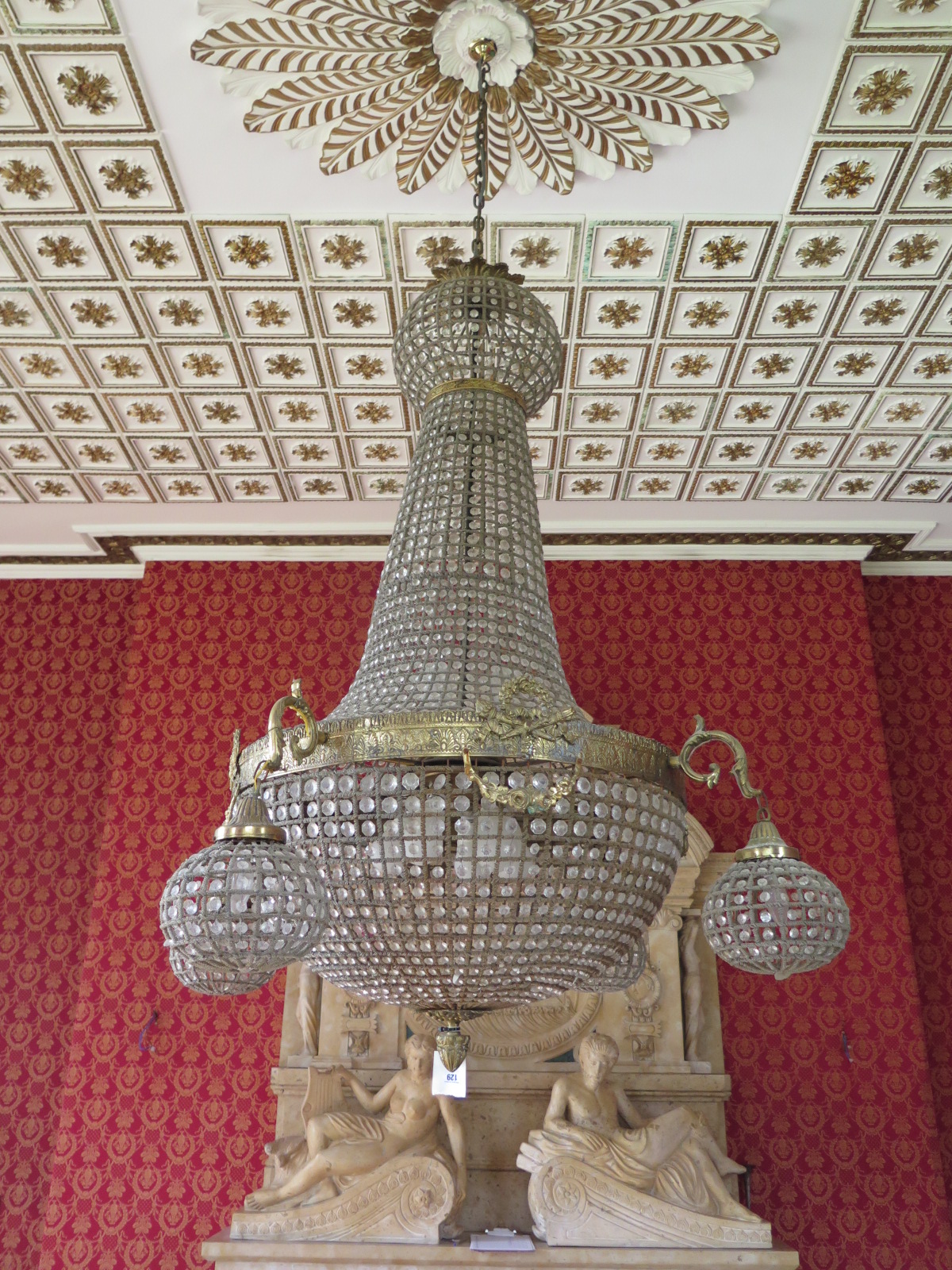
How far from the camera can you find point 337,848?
1.34 metres

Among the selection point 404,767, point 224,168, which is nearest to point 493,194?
point 224,168

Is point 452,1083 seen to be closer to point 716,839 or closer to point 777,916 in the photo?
point 777,916

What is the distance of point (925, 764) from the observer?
5195 millimetres

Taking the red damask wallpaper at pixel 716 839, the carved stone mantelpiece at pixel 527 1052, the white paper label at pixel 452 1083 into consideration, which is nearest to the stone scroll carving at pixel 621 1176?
the carved stone mantelpiece at pixel 527 1052

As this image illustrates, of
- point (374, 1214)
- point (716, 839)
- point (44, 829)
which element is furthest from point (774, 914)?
point (44, 829)

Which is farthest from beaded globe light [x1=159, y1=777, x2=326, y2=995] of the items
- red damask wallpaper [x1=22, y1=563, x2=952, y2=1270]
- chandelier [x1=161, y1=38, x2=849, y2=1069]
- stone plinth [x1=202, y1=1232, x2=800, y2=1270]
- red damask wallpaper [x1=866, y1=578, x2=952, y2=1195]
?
red damask wallpaper [x1=866, y1=578, x2=952, y2=1195]

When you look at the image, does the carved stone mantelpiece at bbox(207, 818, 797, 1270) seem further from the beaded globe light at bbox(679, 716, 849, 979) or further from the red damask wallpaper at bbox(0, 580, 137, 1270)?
the beaded globe light at bbox(679, 716, 849, 979)

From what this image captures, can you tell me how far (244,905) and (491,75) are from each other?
2306mm

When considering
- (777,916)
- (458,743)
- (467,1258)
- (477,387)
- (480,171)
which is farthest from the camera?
(467,1258)

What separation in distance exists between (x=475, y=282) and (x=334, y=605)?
3.54 metres

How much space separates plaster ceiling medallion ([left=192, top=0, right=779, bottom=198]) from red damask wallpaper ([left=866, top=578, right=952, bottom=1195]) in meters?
3.10

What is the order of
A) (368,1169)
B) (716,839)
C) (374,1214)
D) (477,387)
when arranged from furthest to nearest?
(716,839) < (368,1169) < (374,1214) < (477,387)

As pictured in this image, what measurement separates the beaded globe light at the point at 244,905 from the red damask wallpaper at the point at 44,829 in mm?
4149

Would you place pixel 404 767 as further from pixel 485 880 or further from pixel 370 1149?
pixel 370 1149
